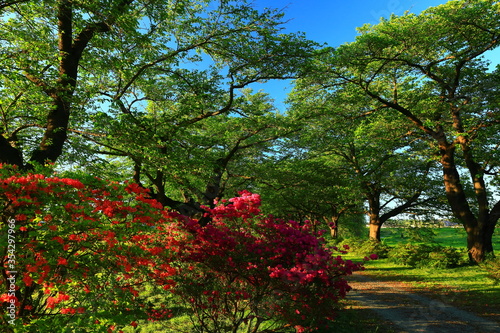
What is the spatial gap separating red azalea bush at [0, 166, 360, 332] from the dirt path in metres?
4.13

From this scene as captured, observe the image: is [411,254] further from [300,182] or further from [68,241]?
[68,241]

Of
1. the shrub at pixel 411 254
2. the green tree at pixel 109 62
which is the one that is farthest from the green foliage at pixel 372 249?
the green tree at pixel 109 62

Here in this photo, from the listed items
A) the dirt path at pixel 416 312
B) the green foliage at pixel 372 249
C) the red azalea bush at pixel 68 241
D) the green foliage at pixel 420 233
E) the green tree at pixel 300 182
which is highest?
the green tree at pixel 300 182

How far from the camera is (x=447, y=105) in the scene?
559 inches

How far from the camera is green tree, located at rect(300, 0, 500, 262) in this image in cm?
1145

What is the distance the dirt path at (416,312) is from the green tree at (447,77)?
7030mm

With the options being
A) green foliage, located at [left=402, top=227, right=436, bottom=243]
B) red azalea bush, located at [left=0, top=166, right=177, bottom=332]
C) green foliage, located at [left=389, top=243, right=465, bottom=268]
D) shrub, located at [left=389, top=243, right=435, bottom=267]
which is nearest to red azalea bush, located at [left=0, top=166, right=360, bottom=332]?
red azalea bush, located at [left=0, top=166, right=177, bottom=332]

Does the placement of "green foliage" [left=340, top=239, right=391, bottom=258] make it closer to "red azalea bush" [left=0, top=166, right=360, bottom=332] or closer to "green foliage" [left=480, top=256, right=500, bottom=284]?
"green foliage" [left=480, top=256, right=500, bottom=284]

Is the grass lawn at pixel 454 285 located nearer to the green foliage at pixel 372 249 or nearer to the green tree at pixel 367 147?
the green foliage at pixel 372 249

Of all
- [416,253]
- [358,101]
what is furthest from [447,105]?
[416,253]

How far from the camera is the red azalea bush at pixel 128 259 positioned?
370 cm

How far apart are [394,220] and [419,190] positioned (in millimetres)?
4438

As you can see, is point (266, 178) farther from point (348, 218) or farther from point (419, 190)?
point (348, 218)

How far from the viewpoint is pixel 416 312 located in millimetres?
8648
